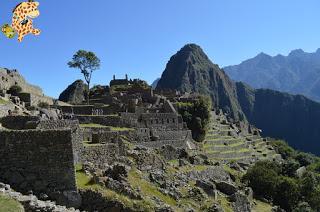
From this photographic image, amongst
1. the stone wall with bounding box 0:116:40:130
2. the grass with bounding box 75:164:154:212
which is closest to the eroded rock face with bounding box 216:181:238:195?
the grass with bounding box 75:164:154:212

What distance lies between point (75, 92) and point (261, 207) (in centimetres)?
3940

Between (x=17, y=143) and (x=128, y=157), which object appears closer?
(x=17, y=143)

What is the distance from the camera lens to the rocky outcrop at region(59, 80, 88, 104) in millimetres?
70325

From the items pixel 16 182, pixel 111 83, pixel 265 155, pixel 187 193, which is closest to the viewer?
pixel 16 182

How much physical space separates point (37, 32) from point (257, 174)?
1653 inches

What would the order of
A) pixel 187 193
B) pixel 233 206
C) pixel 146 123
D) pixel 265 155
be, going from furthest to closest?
pixel 265 155
pixel 146 123
pixel 233 206
pixel 187 193

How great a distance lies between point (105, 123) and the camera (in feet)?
131

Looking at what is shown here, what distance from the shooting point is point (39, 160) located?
58.7 feet

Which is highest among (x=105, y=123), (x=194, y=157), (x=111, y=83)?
(x=111, y=83)

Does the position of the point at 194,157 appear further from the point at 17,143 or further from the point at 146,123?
the point at 17,143

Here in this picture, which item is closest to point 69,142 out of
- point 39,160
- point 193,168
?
point 39,160

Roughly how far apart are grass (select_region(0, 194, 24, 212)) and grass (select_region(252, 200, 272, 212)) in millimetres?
27741

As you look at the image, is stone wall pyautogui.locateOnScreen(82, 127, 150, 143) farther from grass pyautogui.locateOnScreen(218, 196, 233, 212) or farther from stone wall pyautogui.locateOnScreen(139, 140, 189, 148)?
grass pyautogui.locateOnScreen(218, 196, 233, 212)

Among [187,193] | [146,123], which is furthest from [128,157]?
[146,123]
